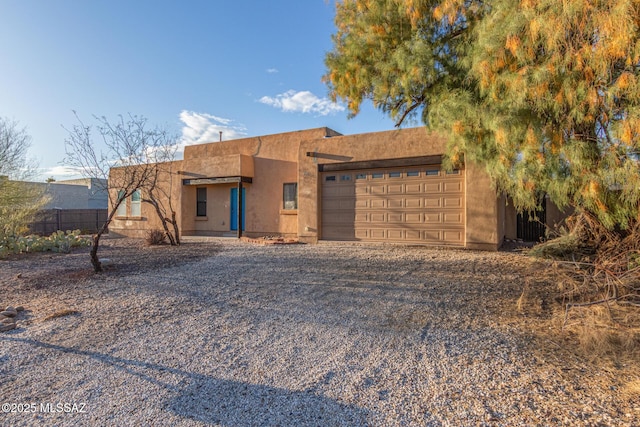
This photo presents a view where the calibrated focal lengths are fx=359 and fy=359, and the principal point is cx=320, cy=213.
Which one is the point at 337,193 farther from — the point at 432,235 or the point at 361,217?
the point at 432,235

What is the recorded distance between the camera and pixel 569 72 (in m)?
4.16

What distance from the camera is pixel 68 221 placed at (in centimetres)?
2005

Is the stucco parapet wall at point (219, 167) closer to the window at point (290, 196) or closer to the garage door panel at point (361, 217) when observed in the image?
the window at point (290, 196)

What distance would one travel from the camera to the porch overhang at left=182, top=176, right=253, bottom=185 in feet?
45.9

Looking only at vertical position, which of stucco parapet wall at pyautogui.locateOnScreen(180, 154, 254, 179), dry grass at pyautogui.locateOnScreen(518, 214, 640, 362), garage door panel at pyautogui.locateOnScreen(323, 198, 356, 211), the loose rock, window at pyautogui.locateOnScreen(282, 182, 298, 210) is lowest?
the loose rock

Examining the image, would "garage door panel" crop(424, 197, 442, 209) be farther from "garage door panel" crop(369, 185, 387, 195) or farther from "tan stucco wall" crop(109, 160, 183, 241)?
"tan stucco wall" crop(109, 160, 183, 241)

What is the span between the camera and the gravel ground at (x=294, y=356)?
8.83ft

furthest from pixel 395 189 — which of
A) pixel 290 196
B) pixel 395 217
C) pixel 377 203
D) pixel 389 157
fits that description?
pixel 290 196

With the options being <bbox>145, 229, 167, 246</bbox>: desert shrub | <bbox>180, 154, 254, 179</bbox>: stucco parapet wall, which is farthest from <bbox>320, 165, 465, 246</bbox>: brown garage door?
<bbox>145, 229, 167, 246</bbox>: desert shrub

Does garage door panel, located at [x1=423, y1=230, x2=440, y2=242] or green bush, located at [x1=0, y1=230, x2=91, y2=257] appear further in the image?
green bush, located at [x1=0, y1=230, x2=91, y2=257]

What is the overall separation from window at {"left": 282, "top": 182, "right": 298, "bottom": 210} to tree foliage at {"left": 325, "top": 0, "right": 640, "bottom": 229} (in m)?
7.33

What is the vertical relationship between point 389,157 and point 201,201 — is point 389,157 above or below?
above

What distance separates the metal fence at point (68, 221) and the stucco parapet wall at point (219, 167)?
850 cm

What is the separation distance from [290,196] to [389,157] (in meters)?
4.54
